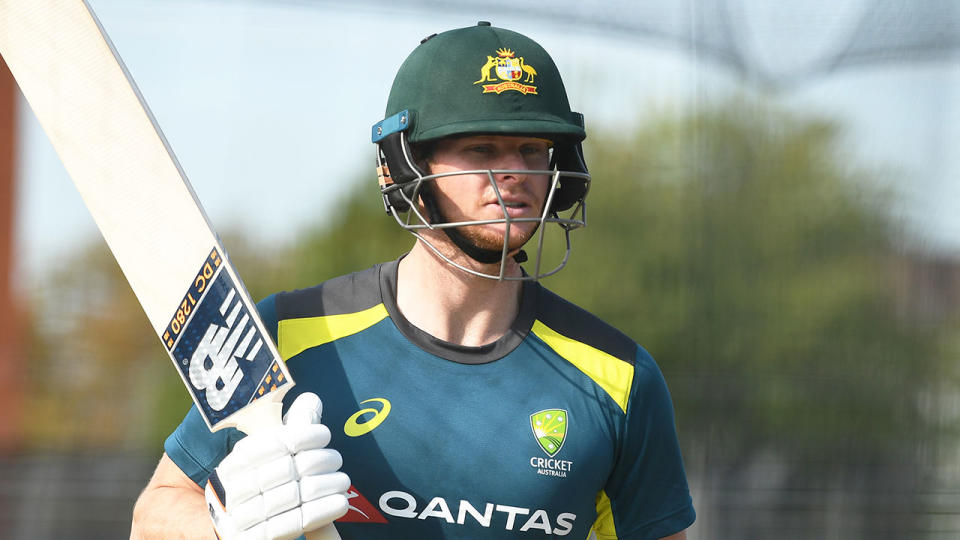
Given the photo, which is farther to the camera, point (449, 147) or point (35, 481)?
point (35, 481)

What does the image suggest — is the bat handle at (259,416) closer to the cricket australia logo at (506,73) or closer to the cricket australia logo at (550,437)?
the cricket australia logo at (550,437)

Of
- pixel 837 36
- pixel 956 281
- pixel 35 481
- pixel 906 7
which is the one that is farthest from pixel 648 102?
pixel 35 481

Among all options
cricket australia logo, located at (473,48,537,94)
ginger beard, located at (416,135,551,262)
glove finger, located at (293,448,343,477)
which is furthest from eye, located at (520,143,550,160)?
glove finger, located at (293,448,343,477)

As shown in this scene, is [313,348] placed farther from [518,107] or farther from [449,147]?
[518,107]

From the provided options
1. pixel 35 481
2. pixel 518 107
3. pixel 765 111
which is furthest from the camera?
pixel 765 111

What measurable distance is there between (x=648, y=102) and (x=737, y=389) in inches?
62.1

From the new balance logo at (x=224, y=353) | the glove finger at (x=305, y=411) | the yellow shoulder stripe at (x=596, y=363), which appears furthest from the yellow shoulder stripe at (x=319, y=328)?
the yellow shoulder stripe at (x=596, y=363)

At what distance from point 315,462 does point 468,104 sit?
698 millimetres

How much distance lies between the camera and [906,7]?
4957 millimetres

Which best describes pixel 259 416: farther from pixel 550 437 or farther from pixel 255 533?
pixel 550 437

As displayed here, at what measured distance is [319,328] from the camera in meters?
1.86

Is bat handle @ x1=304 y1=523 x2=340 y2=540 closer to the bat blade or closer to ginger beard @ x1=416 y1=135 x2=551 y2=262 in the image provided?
the bat blade

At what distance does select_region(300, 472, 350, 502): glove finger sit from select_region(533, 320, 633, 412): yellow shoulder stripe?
1.89 feet

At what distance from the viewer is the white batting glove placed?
147 cm
